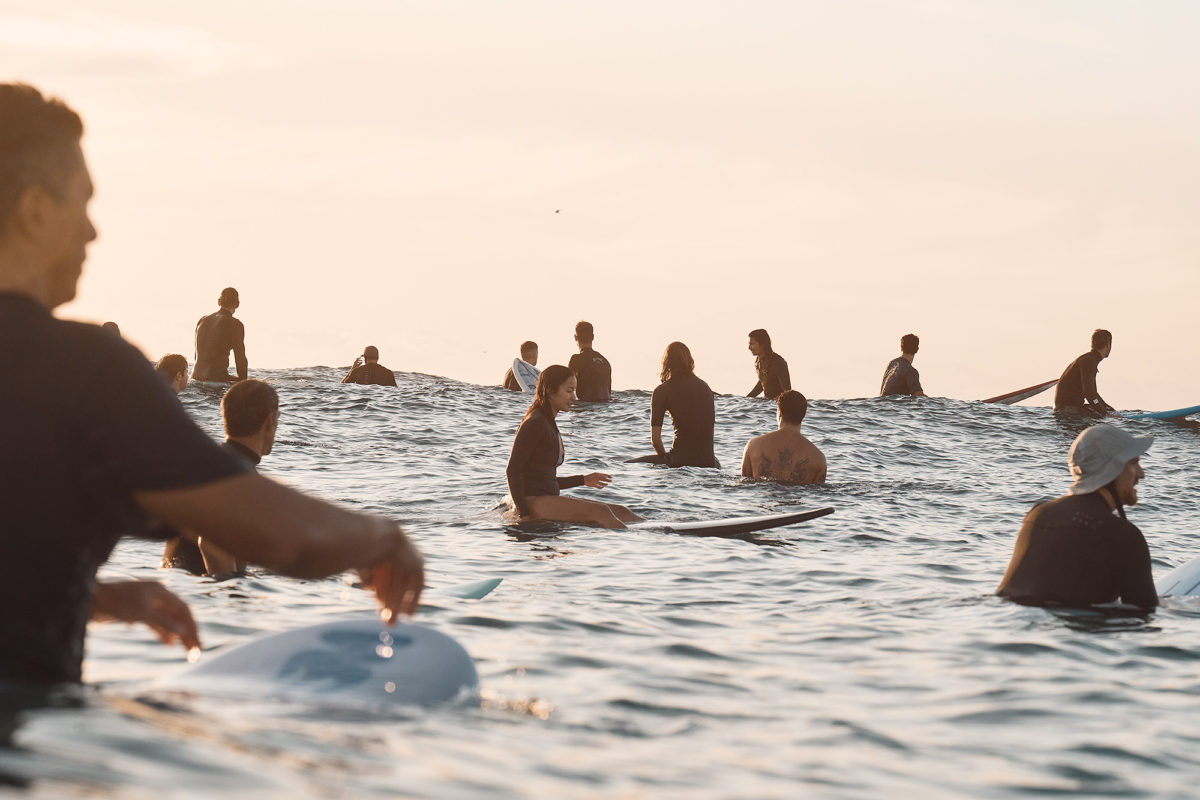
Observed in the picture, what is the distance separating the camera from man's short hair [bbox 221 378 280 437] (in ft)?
20.2

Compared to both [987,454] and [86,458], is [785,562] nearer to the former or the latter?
[86,458]

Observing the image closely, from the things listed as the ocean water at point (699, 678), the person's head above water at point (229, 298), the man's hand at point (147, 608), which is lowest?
the ocean water at point (699, 678)

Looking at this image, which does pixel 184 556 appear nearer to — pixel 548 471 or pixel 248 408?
pixel 248 408

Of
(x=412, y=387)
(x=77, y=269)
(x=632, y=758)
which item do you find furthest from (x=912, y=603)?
(x=412, y=387)

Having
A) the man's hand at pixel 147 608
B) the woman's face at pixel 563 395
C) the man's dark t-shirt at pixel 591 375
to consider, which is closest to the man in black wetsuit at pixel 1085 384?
the man's dark t-shirt at pixel 591 375

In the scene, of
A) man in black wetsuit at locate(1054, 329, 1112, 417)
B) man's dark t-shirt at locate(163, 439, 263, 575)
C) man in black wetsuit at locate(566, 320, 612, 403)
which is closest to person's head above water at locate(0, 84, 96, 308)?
man's dark t-shirt at locate(163, 439, 263, 575)

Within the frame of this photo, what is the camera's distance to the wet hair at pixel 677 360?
15219mm

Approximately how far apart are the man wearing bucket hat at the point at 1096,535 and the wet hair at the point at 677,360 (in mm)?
8554

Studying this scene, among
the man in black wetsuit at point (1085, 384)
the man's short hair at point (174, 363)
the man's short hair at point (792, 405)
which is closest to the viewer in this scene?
the man's short hair at point (174, 363)

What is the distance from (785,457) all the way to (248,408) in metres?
9.34

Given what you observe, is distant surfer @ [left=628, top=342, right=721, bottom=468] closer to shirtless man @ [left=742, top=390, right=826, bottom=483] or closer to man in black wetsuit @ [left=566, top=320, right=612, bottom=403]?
shirtless man @ [left=742, top=390, right=826, bottom=483]

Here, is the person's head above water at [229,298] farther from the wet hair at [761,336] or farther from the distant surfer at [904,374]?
the distant surfer at [904,374]

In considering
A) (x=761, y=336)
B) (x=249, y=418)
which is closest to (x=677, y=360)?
(x=761, y=336)

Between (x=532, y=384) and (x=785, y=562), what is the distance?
1635cm
